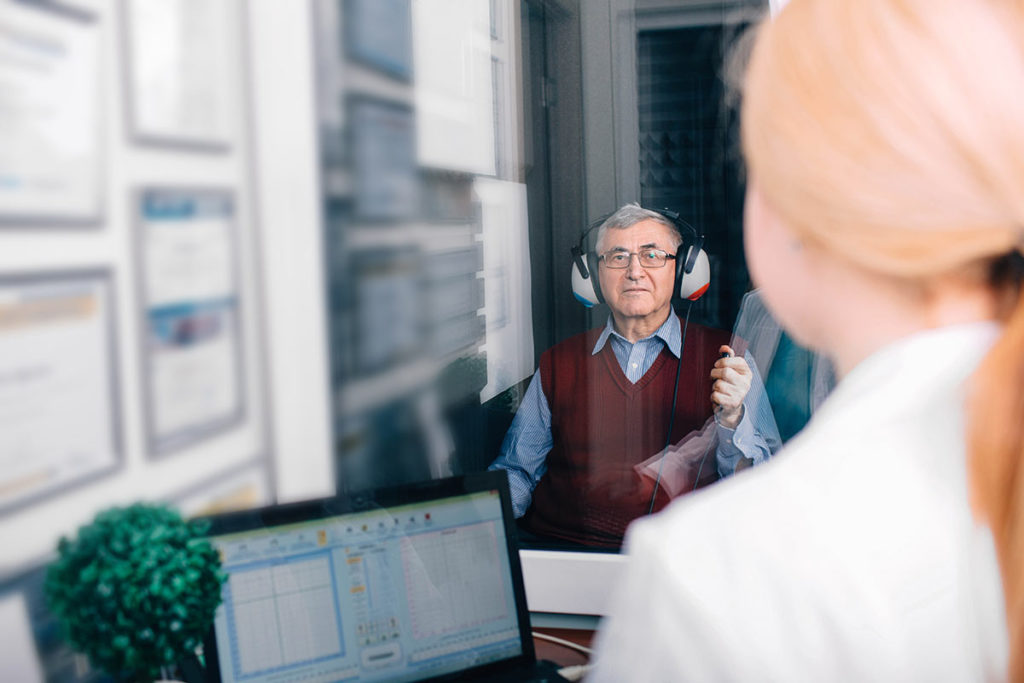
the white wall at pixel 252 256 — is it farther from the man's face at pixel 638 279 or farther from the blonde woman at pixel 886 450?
the blonde woman at pixel 886 450

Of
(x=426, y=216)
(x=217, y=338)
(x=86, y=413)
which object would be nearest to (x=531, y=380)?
(x=426, y=216)

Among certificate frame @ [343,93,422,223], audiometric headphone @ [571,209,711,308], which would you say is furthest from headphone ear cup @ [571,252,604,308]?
certificate frame @ [343,93,422,223]

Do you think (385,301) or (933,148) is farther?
(385,301)

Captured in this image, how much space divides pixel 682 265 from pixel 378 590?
22.3 inches

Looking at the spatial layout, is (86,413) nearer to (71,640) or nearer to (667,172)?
(71,640)

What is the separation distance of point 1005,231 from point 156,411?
783 mm

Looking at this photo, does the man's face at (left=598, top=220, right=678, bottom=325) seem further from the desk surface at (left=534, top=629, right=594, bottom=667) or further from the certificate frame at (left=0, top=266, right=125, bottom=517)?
the certificate frame at (left=0, top=266, right=125, bottom=517)

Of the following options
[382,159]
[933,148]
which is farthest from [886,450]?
[382,159]

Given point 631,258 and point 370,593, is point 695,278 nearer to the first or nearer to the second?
point 631,258

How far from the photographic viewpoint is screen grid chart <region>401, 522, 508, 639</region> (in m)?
0.96

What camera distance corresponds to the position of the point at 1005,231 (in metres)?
0.56

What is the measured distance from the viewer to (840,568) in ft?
1.83

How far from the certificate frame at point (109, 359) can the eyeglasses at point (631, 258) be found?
2.04 ft

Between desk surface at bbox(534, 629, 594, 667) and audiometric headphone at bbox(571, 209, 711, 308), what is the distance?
476mm
